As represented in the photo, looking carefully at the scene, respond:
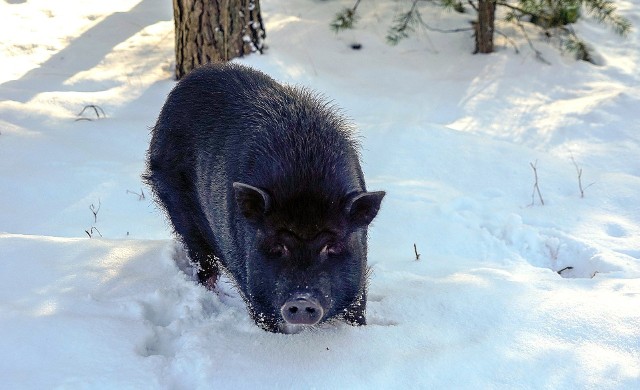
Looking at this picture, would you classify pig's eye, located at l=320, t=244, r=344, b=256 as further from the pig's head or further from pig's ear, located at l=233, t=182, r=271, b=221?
pig's ear, located at l=233, t=182, r=271, b=221

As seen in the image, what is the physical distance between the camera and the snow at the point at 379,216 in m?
2.88

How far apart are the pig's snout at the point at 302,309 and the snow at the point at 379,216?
0.78 feet

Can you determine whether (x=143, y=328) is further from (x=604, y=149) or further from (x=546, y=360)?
(x=604, y=149)

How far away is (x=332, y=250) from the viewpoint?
119 inches

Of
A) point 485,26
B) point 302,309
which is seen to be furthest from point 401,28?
point 302,309

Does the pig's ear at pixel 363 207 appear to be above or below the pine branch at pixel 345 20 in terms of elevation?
above

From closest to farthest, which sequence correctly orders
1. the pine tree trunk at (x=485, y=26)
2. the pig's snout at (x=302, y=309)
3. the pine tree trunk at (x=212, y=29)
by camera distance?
1. the pig's snout at (x=302, y=309)
2. the pine tree trunk at (x=212, y=29)
3. the pine tree trunk at (x=485, y=26)

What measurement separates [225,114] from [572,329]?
2.08 meters

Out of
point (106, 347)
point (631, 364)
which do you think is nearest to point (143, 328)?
point (106, 347)

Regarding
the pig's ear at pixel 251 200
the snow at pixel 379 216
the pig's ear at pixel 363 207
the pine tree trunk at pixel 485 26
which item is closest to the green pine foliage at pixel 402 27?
the snow at pixel 379 216

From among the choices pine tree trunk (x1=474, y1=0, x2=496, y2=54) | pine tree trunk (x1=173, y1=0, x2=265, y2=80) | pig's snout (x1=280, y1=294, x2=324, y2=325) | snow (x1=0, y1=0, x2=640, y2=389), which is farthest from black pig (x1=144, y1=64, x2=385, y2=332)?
pine tree trunk (x1=474, y1=0, x2=496, y2=54)

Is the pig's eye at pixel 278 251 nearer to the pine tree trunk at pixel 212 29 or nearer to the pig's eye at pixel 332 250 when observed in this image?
A: the pig's eye at pixel 332 250

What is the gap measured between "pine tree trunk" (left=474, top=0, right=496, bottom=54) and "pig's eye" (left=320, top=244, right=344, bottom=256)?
16.9 ft

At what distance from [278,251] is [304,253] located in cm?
14
